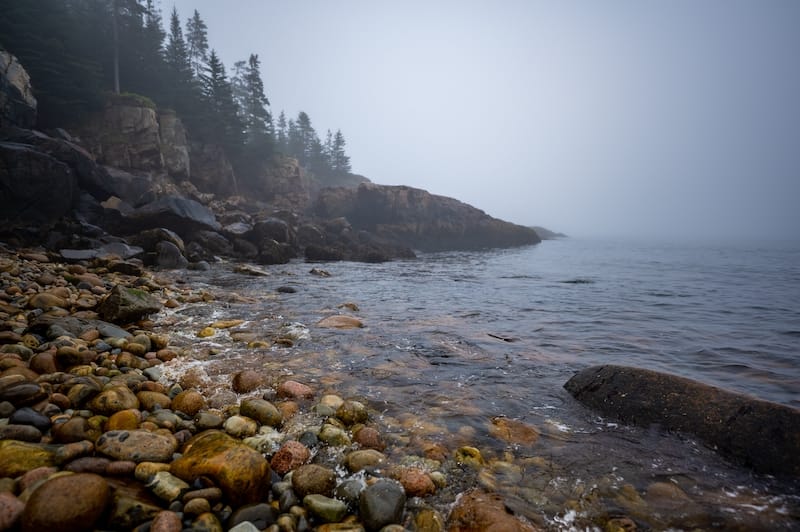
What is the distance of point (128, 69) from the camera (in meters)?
37.3

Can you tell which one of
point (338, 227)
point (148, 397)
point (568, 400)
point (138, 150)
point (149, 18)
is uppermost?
point (149, 18)

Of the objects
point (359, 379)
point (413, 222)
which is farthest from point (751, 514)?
point (413, 222)

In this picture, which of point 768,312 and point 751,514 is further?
point 768,312

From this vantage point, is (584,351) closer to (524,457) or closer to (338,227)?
(524,457)

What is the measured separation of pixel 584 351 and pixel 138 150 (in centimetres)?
3632

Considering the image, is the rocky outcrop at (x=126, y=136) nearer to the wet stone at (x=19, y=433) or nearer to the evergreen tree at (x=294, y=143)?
the wet stone at (x=19, y=433)

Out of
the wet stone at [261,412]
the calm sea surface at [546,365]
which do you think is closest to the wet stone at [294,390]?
the calm sea surface at [546,365]

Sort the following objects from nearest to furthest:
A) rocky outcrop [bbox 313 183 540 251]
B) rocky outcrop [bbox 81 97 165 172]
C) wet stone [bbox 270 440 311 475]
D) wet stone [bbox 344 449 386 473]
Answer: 1. wet stone [bbox 270 440 311 475]
2. wet stone [bbox 344 449 386 473]
3. rocky outcrop [bbox 81 97 165 172]
4. rocky outcrop [bbox 313 183 540 251]

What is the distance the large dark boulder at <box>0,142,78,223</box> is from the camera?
47.9ft

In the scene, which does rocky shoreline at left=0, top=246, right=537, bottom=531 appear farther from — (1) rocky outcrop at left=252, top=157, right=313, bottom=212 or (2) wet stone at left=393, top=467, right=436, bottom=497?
(1) rocky outcrop at left=252, top=157, right=313, bottom=212

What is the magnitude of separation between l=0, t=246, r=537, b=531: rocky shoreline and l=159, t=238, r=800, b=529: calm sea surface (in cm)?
54

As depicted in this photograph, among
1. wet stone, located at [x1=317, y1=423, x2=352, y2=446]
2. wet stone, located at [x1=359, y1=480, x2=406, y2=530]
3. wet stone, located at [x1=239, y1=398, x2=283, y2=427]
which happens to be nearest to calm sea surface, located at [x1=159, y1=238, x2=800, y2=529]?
wet stone, located at [x1=317, y1=423, x2=352, y2=446]

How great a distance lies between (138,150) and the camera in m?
29.4

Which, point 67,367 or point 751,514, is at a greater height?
point 67,367
